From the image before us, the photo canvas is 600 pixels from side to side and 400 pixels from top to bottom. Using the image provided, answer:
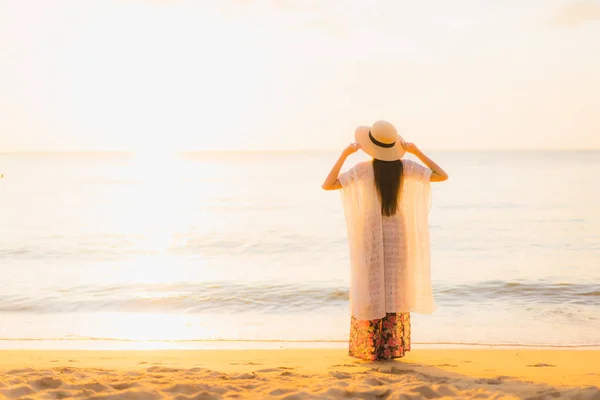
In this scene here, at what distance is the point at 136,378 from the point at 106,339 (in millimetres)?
3155

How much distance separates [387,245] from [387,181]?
1.81 ft

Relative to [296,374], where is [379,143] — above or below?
above

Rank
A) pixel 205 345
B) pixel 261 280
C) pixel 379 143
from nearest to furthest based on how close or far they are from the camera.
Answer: pixel 379 143 → pixel 205 345 → pixel 261 280

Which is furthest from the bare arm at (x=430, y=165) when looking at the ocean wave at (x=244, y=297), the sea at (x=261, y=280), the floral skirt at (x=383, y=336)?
the ocean wave at (x=244, y=297)

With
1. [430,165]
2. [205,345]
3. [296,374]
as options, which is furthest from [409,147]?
[205,345]

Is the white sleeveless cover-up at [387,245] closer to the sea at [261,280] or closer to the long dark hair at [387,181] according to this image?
the long dark hair at [387,181]

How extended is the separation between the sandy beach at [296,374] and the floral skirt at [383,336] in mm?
115

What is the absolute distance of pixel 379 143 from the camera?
571cm

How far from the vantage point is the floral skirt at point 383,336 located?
6.02 meters

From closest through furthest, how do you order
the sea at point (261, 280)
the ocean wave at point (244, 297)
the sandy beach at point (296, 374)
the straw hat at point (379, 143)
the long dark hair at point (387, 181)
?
the sandy beach at point (296, 374), the straw hat at point (379, 143), the long dark hair at point (387, 181), the sea at point (261, 280), the ocean wave at point (244, 297)

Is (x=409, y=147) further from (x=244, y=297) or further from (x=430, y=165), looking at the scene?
(x=244, y=297)

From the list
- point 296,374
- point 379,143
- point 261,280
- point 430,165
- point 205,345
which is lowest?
point 296,374

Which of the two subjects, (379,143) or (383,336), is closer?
(379,143)

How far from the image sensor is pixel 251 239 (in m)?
20.8
